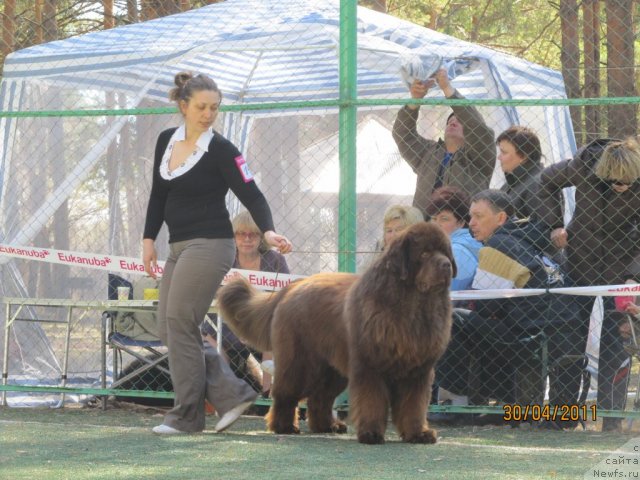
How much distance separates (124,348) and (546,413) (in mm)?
3000

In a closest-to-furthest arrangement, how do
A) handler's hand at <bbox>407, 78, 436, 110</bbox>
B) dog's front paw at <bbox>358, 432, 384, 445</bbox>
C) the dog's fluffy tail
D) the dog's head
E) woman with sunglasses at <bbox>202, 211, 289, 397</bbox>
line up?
1. the dog's head
2. dog's front paw at <bbox>358, 432, 384, 445</bbox>
3. the dog's fluffy tail
4. handler's hand at <bbox>407, 78, 436, 110</bbox>
5. woman with sunglasses at <bbox>202, 211, 289, 397</bbox>

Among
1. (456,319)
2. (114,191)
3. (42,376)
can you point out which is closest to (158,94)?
(114,191)

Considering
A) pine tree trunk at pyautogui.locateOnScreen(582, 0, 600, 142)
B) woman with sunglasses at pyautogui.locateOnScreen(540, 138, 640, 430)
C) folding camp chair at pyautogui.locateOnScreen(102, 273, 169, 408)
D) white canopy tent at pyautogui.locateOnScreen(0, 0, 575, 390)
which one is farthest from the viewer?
pine tree trunk at pyautogui.locateOnScreen(582, 0, 600, 142)

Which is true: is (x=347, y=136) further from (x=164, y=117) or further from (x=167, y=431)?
(x=164, y=117)

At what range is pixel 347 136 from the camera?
7.03 metres

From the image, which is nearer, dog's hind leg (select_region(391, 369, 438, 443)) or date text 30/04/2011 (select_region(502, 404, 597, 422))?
dog's hind leg (select_region(391, 369, 438, 443))

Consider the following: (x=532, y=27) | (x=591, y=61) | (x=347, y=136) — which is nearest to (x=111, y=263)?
(x=347, y=136)

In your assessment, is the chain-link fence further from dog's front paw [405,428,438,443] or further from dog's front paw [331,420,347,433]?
dog's front paw [405,428,438,443]

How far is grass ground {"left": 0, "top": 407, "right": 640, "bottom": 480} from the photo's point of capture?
4.84 meters

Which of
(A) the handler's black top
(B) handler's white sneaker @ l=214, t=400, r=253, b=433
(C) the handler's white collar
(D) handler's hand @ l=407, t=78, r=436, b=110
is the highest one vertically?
(D) handler's hand @ l=407, t=78, r=436, b=110

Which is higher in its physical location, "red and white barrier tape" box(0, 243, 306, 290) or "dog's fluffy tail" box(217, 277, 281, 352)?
"red and white barrier tape" box(0, 243, 306, 290)

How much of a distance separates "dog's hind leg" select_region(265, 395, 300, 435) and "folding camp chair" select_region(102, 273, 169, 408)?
1547mm

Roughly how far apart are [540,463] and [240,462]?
4.64 feet

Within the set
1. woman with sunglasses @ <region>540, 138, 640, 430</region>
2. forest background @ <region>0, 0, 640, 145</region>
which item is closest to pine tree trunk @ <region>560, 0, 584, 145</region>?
forest background @ <region>0, 0, 640, 145</region>
